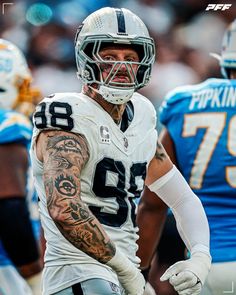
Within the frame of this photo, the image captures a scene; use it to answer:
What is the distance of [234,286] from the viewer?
494 centimetres

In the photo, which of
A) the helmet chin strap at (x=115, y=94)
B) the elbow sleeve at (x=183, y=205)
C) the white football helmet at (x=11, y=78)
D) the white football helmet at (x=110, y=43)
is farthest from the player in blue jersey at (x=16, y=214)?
the helmet chin strap at (x=115, y=94)

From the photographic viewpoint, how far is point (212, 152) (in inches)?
201

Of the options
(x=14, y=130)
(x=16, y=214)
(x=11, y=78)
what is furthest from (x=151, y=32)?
(x=16, y=214)

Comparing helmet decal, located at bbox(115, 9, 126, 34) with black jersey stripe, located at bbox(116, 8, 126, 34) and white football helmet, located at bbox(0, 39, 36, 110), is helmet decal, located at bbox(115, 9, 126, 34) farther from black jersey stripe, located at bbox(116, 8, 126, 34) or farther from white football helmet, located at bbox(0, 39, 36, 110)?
→ white football helmet, located at bbox(0, 39, 36, 110)

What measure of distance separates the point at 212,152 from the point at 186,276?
160 cm

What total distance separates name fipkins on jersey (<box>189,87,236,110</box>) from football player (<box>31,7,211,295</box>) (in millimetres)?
1154

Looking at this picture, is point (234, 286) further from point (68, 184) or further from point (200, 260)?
point (68, 184)

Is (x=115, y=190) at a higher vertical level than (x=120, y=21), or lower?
lower

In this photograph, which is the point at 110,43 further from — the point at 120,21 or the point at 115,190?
the point at 115,190

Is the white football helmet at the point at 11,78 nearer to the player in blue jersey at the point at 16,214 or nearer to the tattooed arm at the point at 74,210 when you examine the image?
the player in blue jersey at the point at 16,214

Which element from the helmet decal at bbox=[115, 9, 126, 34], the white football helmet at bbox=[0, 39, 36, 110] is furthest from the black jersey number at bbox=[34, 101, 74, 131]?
the white football helmet at bbox=[0, 39, 36, 110]

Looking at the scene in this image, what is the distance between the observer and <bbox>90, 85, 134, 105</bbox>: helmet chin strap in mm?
3732

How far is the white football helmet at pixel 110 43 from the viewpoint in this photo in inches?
147

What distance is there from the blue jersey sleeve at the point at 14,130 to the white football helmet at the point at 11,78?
2.08 ft
